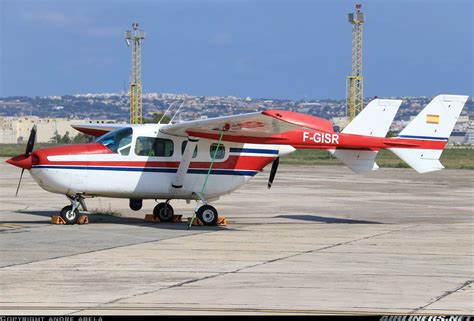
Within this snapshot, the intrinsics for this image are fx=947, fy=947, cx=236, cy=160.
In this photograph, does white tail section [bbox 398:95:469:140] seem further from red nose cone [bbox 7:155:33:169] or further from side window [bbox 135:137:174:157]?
red nose cone [bbox 7:155:33:169]

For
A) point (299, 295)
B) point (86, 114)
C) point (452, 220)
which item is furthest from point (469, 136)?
point (299, 295)

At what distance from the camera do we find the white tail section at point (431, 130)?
21.9m

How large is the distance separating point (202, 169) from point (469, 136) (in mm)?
164940

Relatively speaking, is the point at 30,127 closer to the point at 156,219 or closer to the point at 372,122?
the point at 156,219

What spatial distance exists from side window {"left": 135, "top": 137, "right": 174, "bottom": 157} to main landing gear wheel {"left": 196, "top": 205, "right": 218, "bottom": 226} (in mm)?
1436

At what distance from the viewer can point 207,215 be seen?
20.8m

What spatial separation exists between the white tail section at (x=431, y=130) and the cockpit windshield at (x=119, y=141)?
608 cm

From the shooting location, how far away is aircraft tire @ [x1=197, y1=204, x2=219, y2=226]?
20.8 meters

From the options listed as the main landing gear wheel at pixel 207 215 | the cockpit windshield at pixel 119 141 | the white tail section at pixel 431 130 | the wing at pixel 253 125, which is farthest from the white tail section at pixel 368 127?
the cockpit windshield at pixel 119 141

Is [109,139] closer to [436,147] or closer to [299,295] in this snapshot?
[436,147]

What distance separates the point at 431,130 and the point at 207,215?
18.5 feet

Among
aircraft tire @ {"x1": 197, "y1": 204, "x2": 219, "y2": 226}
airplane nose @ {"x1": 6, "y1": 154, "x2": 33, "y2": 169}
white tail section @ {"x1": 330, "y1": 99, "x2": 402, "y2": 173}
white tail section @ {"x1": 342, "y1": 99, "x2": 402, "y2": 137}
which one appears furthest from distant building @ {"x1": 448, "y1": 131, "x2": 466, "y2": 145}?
airplane nose @ {"x1": 6, "y1": 154, "x2": 33, "y2": 169}

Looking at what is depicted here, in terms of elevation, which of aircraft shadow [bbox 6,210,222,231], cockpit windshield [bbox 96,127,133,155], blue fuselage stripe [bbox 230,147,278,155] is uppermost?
cockpit windshield [bbox 96,127,133,155]

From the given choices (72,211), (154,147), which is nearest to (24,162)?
(72,211)
